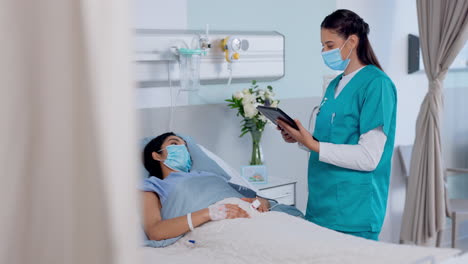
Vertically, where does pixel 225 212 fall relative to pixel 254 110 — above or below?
below

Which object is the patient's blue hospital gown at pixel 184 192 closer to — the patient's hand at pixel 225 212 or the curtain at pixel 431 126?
the patient's hand at pixel 225 212

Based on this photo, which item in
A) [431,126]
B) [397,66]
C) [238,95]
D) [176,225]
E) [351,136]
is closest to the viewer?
[176,225]

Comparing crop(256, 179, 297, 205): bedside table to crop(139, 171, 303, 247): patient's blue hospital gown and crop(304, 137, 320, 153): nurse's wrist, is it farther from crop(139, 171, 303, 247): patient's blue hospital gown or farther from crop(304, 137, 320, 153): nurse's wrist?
crop(304, 137, 320, 153): nurse's wrist

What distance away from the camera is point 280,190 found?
3.03 metres

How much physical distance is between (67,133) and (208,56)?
2208mm

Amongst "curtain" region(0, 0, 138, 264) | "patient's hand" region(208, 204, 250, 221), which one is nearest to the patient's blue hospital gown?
"patient's hand" region(208, 204, 250, 221)

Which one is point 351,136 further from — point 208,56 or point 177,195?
point 208,56

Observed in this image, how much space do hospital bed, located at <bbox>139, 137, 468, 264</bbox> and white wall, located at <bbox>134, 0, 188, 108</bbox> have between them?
0.92 metres

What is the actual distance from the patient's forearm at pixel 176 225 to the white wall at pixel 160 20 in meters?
0.80

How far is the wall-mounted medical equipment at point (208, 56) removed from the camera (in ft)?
9.31

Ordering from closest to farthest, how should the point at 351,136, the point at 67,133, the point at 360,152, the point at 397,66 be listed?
the point at 67,133
the point at 360,152
the point at 351,136
the point at 397,66

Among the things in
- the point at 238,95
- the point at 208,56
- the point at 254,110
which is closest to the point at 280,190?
the point at 254,110

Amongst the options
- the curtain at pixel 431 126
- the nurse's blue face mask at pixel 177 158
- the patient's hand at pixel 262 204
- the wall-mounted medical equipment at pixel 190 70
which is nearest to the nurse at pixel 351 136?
the patient's hand at pixel 262 204

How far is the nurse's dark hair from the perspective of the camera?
245cm
